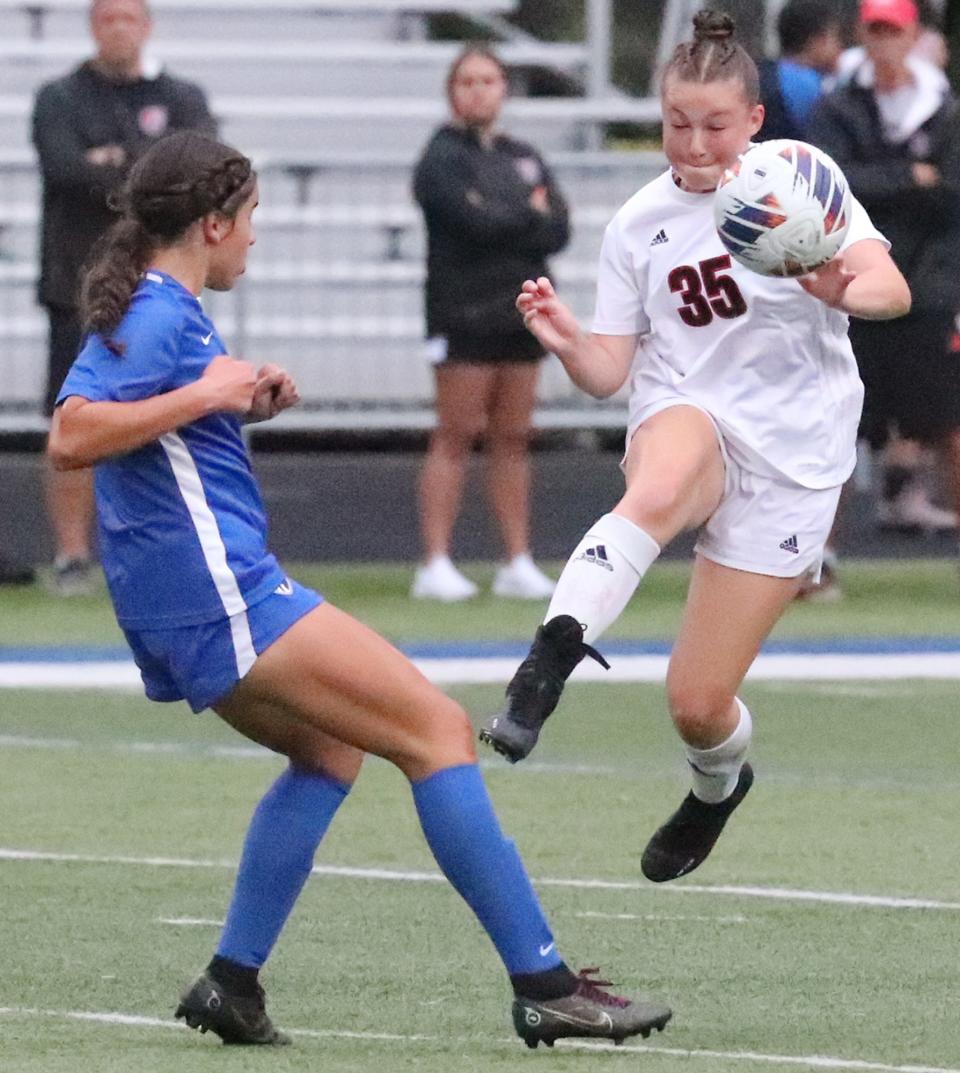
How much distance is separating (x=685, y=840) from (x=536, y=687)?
109cm

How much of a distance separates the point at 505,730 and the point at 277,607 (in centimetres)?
65

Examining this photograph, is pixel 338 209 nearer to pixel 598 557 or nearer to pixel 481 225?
pixel 481 225

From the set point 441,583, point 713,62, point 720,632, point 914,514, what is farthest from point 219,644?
point 914,514

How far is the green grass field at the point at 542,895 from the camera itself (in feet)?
17.4

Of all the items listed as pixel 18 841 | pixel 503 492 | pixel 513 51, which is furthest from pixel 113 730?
pixel 513 51

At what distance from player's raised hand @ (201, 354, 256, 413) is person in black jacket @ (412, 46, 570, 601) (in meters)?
6.64

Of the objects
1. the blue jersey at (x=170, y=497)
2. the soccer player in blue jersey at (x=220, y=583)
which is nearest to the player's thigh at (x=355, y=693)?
the soccer player in blue jersey at (x=220, y=583)

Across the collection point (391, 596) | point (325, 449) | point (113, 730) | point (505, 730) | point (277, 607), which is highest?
point (277, 607)

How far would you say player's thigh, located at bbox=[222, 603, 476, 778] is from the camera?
5086 mm

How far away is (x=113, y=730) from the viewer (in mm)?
9172

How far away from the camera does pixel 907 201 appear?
11.4 m

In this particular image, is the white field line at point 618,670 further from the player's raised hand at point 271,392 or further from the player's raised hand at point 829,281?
the player's raised hand at point 271,392

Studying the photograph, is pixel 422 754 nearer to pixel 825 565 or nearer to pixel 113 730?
pixel 113 730

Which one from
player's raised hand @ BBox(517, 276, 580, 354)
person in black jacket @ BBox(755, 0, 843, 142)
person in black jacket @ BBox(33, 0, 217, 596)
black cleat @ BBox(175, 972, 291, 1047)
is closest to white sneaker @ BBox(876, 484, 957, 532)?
person in black jacket @ BBox(755, 0, 843, 142)
